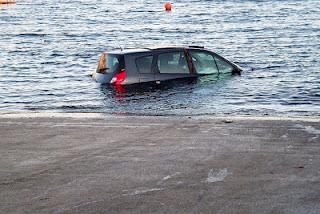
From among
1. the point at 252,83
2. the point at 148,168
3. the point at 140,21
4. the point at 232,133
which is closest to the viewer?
the point at 148,168

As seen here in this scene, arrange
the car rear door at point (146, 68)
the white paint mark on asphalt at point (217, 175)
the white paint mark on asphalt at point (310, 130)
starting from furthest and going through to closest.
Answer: the car rear door at point (146, 68)
the white paint mark on asphalt at point (310, 130)
the white paint mark on asphalt at point (217, 175)

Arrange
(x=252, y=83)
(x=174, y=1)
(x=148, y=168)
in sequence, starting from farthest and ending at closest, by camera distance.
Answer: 1. (x=174, y=1)
2. (x=252, y=83)
3. (x=148, y=168)

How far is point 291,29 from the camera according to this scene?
49.1 m

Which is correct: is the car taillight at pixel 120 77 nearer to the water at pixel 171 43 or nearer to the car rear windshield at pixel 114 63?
the car rear windshield at pixel 114 63

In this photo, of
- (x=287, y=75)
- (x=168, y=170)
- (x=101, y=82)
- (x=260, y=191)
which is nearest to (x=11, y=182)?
(x=168, y=170)

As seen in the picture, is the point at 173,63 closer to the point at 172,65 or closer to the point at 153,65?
the point at 172,65

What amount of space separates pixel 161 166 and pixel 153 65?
1085 centimetres

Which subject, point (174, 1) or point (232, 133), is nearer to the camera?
point (232, 133)

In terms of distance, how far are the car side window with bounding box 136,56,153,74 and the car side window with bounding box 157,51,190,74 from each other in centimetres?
30

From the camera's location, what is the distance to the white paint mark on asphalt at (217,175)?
10.4 meters

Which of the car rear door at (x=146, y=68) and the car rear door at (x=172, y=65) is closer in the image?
the car rear door at (x=146, y=68)

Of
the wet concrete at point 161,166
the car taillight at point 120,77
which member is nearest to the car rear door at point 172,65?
the car taillight at point 120,77

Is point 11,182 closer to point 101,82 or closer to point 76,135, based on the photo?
A: point 76,135

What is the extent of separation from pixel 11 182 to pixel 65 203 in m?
1.44
